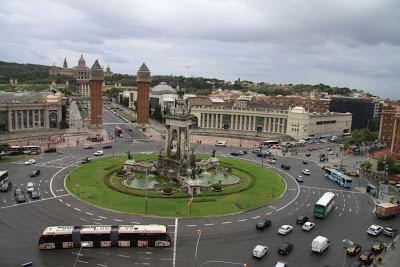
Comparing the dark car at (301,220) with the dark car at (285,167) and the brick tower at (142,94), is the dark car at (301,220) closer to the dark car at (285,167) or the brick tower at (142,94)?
the dark car at (285,167)

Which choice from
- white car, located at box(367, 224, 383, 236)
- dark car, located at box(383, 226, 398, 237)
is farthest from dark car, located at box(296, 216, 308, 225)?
dark car, located at box(383, 226, 398, 237)

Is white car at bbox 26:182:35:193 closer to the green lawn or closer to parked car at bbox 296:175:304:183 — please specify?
the green lawn

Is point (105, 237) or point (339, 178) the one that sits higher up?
point (339, 178)

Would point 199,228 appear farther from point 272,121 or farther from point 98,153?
point 272,121

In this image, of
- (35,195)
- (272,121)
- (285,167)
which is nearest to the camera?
(35,195)

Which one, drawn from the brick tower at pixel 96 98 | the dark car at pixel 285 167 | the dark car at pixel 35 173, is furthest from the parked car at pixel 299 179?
the brick tower at pixel 96 98

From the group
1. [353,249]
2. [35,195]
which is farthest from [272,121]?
[353,249]

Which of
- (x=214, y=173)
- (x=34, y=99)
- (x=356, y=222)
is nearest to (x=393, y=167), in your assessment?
(x=356, y=222)

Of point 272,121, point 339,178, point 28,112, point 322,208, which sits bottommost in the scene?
point 339,178
